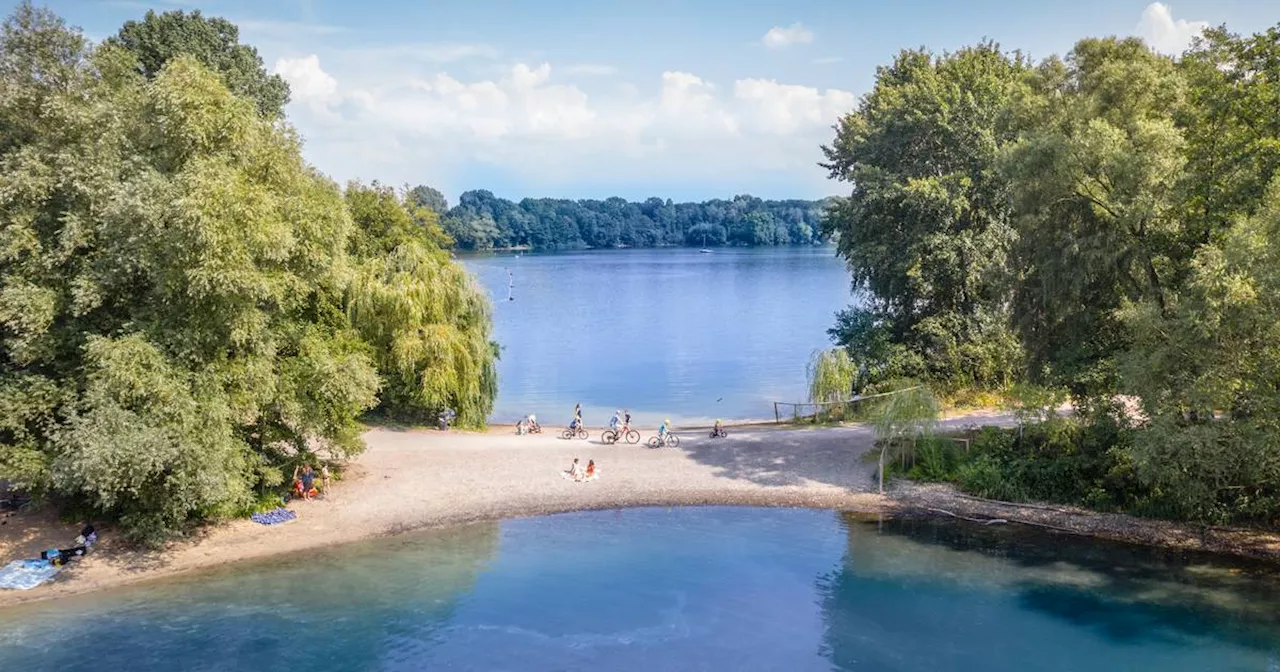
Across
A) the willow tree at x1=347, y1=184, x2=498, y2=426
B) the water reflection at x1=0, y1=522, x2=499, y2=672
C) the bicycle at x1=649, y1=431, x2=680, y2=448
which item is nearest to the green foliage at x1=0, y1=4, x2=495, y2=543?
the water reflection at x1=0, y1=522, x2=499, y2=672

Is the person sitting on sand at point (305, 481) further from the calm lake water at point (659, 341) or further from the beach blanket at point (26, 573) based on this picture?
the calm lake water at point (659, 341)

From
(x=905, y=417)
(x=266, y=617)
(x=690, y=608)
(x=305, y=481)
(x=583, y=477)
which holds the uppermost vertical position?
(x=905, y=417)

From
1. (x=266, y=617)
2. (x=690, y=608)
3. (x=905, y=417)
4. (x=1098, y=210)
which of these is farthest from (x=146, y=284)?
(x=1098, y=210)

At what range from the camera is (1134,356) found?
2441cm

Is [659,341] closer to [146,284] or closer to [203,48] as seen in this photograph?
[203,48]

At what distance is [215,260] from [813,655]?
1939cm

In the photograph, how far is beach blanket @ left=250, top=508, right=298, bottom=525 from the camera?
28297 millimetres

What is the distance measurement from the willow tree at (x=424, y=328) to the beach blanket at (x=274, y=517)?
7212mm

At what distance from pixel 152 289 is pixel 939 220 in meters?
32.2

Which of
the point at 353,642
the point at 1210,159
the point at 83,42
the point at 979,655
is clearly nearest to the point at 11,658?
the point at 353,642

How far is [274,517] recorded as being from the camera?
28.5 m

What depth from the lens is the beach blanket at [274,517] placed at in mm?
28297

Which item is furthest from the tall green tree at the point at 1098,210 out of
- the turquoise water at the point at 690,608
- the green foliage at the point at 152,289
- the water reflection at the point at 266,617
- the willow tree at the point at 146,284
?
the willow tree at the point at 146,284

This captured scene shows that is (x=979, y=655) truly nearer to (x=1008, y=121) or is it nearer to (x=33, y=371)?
(x=1008, y=121)
